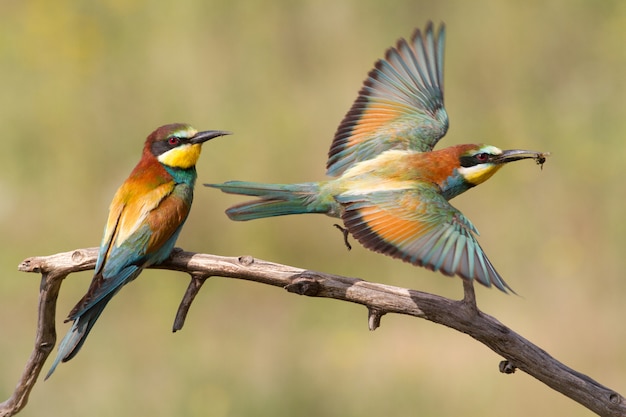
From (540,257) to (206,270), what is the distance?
2.01 m

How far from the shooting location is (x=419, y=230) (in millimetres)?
2381

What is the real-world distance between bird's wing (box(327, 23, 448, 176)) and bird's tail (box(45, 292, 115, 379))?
2.82 ft

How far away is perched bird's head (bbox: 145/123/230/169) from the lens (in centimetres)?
272

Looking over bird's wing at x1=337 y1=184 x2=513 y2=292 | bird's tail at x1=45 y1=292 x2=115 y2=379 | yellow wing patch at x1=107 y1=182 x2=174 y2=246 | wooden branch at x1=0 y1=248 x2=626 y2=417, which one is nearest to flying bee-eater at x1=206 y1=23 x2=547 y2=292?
bird's wing at x1=337 y1=184 x2=513 y2=292

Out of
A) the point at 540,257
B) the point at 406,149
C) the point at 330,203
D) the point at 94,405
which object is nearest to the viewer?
the point at 330,203

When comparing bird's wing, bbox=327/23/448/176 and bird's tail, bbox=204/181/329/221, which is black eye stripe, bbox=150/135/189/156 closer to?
bird's tail, bbox=204/181/329/221

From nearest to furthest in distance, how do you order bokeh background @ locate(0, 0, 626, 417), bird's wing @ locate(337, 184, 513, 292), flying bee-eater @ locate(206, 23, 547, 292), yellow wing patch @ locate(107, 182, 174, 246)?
bird's wing @ locate(337, 184, 513, 292) < flying bee-eater @ locate(206, 23, 547, 292) < yellow wing patch @ locate(107, 182, 174, 246) < bokeh background @ locate(0, 0, 626, 417)

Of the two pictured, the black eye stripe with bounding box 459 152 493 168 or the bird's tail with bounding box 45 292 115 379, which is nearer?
the bird's tail with bounding box 45 292 115 379

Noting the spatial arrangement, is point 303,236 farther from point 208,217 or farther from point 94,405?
point 94,405

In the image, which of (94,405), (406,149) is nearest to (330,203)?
(406,149)

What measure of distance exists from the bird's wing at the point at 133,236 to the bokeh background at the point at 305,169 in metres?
1.08

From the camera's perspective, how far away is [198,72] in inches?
166

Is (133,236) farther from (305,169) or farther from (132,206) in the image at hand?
(305,169)

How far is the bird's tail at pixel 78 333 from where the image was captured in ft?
7.64
